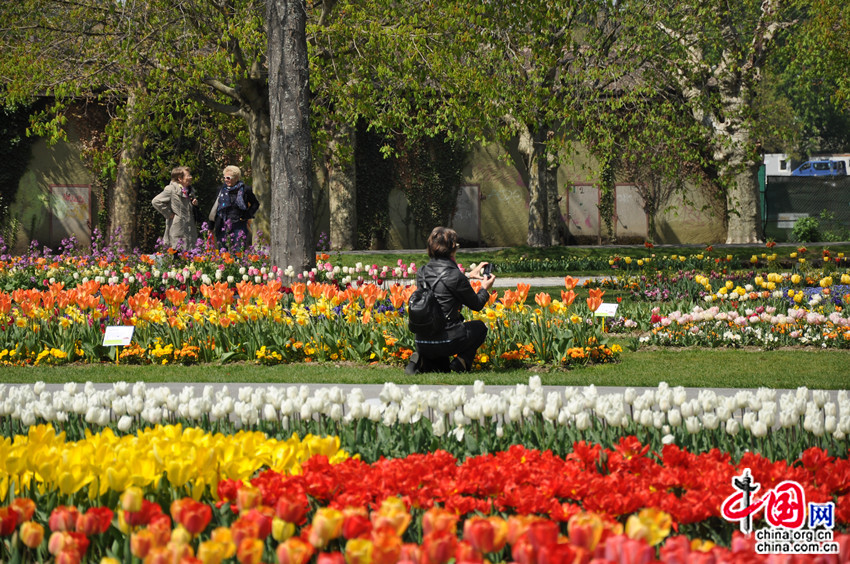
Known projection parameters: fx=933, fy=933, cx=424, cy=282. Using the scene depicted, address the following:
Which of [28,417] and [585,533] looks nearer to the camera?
[585,533]

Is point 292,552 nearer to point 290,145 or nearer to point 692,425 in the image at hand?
point 692,425

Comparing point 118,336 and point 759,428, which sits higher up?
point 118,336

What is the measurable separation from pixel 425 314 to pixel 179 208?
722 cm

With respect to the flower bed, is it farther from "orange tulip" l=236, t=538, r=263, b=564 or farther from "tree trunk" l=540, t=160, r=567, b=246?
"tree trunk" l=540, t=160, r=567, b=246

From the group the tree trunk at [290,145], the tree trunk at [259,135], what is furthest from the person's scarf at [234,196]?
the tree trunk at [259,135]

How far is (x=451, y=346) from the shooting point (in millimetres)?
7102

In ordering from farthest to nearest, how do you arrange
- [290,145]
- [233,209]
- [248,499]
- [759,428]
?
[233,209] < [290,145] < [759,428] < [248,499]

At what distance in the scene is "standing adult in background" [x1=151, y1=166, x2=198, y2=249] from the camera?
Result: 1292 cm

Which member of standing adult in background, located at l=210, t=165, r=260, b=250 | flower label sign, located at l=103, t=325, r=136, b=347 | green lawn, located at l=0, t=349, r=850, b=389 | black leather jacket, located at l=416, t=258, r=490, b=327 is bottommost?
green lawn, located at l=0, t=349, r=850, b=389

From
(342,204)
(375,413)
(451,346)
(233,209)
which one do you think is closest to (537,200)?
(342,204)

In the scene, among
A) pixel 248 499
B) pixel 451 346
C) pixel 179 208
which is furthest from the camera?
pixel 179 208

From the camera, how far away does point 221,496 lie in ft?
9.76

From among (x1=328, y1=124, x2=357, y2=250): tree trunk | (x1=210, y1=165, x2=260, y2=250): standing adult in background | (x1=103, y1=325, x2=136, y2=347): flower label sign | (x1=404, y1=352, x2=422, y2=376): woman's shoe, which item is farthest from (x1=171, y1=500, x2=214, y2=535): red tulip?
(x1=328, y1=124, x2=357, y2=250): tree trunk

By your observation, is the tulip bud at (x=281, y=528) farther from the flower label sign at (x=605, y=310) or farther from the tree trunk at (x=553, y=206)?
the tree trunk at (x=553, y=206)
